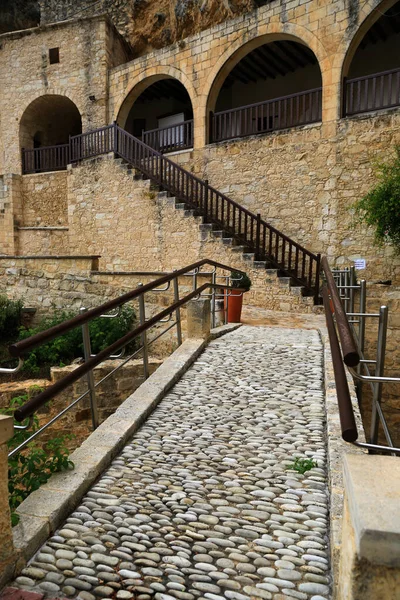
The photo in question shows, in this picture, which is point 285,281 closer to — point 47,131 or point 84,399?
point 84,399

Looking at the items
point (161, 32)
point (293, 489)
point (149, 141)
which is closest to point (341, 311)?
point (293, 489)

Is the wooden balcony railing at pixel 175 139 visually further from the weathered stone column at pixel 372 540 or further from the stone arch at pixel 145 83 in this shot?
the weathered stone column at pixel 372 540

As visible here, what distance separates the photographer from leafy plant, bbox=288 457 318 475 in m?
2.83

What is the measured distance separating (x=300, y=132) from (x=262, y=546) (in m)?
11.3

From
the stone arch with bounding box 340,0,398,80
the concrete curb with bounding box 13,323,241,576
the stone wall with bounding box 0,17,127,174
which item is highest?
the stone wall with bounding box 0,17,127,174

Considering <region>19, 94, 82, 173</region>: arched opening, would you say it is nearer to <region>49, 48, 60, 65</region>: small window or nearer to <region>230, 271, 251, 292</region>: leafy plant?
<region>49, 48, 60, 65</region>: small window

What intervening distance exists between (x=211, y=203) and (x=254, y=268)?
2.38 metres

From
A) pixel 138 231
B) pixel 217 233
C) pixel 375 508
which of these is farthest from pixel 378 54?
pixel 375 508

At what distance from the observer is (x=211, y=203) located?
11375mm

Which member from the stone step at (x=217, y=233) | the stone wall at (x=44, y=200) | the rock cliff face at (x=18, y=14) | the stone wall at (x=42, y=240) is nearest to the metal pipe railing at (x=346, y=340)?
the stone step at (x=217, y=233)

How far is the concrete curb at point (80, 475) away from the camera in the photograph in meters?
2.11

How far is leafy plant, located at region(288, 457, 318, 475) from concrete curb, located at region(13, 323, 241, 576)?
50.1 inches

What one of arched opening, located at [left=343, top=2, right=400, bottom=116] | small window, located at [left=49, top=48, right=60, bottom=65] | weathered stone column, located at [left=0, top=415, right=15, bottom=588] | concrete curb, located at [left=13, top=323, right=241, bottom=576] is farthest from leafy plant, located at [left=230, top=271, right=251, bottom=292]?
small window, located at [left=49, top=48, right=60, bottom=65]

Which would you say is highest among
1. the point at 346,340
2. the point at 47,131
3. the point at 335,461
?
the point at 47,131
